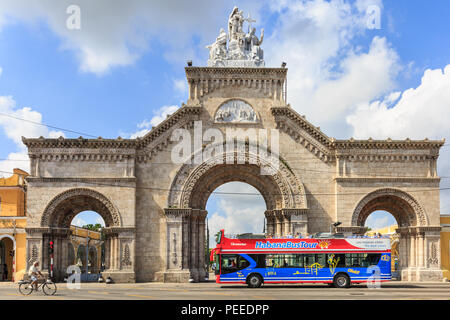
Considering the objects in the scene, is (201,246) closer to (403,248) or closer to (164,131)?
(164,131)

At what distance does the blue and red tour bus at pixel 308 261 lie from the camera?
30.4 meters

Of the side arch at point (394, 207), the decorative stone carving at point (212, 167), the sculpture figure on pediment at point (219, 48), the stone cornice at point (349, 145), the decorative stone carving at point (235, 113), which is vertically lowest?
the side arch at point (394, 207)

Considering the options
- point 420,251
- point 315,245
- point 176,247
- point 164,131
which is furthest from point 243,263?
point 420,251

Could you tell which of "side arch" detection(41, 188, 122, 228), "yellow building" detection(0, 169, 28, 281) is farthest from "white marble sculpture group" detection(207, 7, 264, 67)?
"yellow building" detection(0, 169, 28, 281)

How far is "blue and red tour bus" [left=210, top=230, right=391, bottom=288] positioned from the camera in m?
30.4

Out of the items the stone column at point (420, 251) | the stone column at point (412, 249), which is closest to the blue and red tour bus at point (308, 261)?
the stone column at point (420, 251)

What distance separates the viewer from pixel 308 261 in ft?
100

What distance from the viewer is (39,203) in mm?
35781

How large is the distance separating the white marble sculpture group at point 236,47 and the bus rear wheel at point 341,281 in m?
16.6

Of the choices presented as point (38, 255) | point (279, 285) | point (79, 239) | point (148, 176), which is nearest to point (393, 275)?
point (279, 285)

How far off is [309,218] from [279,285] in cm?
639

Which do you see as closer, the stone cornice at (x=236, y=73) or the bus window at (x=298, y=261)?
the bus window at (x=298, y=261)

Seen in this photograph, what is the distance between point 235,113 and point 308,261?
12.6 m

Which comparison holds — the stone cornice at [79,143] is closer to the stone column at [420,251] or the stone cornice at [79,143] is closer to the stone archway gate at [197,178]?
the stone archway gate at [197,178]
